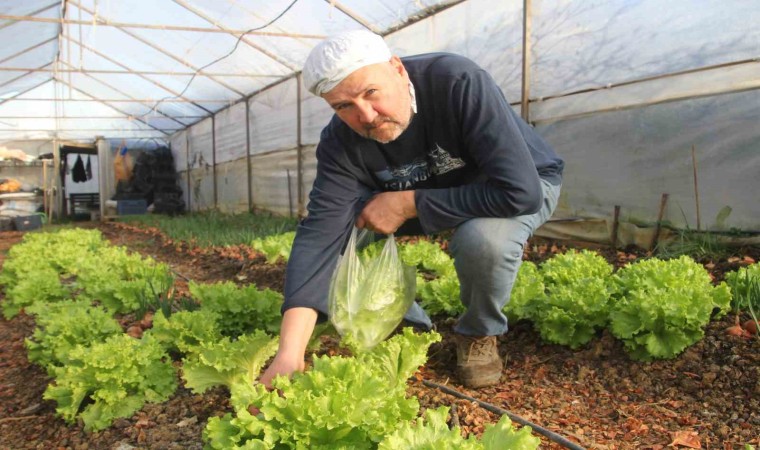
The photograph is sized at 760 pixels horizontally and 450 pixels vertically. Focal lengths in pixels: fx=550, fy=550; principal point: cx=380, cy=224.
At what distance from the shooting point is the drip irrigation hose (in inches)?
75.8

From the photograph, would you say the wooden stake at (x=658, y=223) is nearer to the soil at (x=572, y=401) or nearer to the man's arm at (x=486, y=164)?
the soil at (x=572, y=401)

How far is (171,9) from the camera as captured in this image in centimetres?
910

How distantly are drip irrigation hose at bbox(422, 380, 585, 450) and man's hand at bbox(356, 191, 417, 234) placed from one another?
0.72 m

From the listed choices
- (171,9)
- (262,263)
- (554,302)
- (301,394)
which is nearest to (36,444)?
(301,394)

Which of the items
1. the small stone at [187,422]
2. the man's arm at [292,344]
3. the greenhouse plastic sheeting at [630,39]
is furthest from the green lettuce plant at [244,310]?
the greenhouse plastic sheeting at [630,39]

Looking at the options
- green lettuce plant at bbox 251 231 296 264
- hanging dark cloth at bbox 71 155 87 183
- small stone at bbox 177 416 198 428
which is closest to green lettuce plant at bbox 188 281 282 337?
small stone at bbox 177 416 198 428

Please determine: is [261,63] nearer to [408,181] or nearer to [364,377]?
[408,181]

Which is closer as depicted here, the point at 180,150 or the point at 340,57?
the point at 340,57

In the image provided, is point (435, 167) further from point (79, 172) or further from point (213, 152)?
point (79, 172)

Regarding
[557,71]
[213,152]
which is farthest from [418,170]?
[213,152]

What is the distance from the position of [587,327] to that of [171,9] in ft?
28.6

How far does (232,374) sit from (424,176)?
120 centimetres

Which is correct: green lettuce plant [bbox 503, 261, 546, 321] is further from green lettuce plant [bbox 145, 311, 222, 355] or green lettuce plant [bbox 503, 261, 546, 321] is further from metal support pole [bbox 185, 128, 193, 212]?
metal support pole [bbox 185, 128, 193, 212]

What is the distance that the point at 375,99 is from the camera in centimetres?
208
